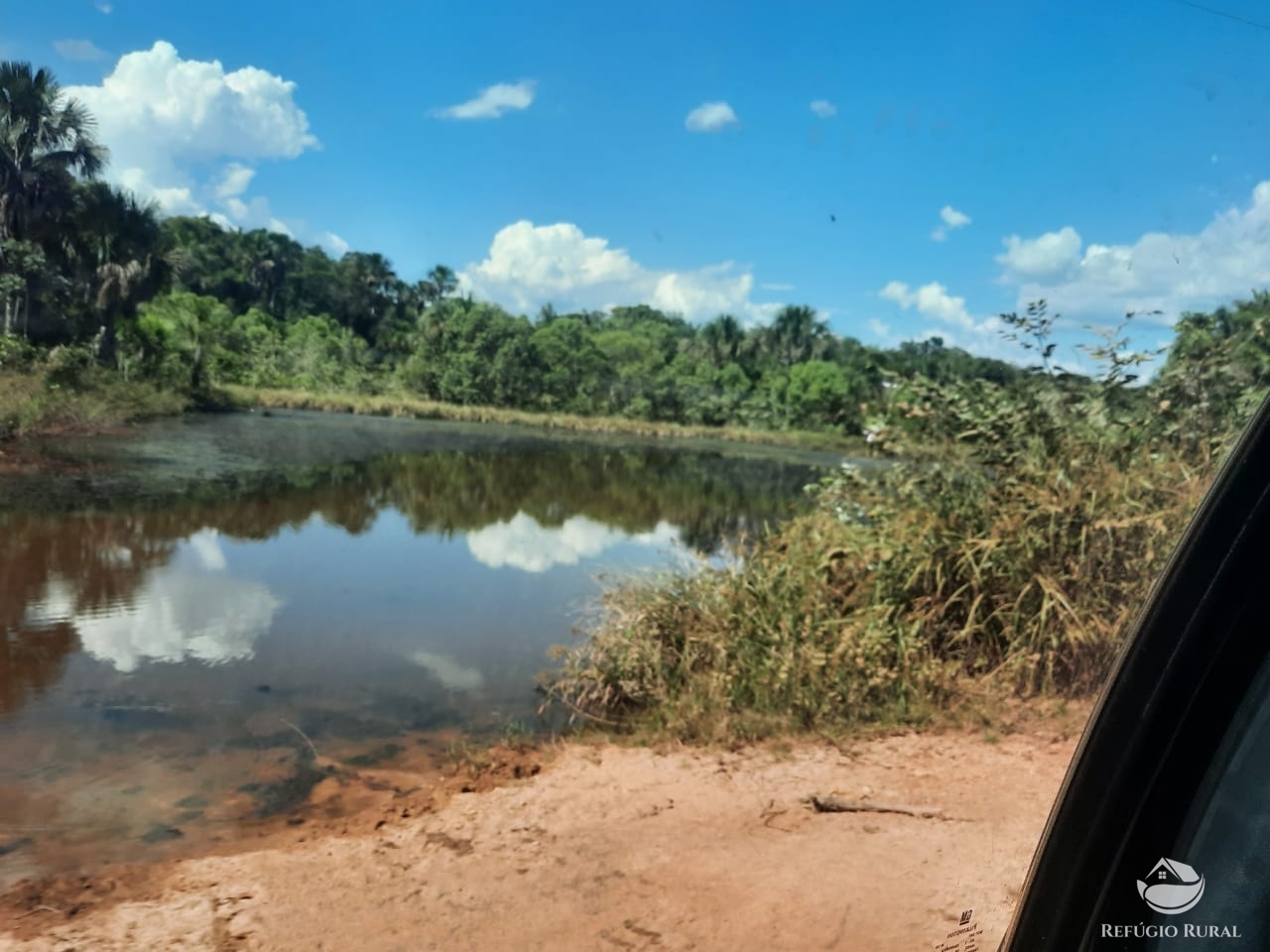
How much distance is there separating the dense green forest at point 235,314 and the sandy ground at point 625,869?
128 inches

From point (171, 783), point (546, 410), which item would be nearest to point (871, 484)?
point (171, 783)

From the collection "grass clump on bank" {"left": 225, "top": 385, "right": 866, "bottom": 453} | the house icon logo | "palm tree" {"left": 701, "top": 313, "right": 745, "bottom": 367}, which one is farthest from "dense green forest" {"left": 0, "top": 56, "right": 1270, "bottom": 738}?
"palm tree" {"left": 701, "top": 313, "right": 745, "bottom": 367}

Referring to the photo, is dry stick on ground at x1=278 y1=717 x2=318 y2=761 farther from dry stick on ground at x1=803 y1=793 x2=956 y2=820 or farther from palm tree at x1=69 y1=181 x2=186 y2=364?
palm tree at x1=69 y1=181 x2=186 y2=364

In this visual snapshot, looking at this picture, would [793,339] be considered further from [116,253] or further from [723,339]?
[116,253]

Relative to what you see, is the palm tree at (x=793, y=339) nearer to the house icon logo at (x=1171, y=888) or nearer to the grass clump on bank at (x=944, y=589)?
the grass clump on bank at (x=944, y=589)

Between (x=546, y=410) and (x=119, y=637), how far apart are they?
22.7 meters

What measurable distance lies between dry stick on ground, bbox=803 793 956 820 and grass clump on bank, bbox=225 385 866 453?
10.5m

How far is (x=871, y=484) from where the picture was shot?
736 cm

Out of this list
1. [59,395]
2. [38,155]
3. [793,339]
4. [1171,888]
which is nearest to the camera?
[1171,888]

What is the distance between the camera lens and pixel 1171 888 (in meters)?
0.96

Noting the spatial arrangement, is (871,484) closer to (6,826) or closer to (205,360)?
(6,826)

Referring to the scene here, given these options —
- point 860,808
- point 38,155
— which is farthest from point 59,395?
point 860,808

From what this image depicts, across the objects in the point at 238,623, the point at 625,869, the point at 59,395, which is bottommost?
the point at 238,623

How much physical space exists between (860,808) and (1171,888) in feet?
10.8
